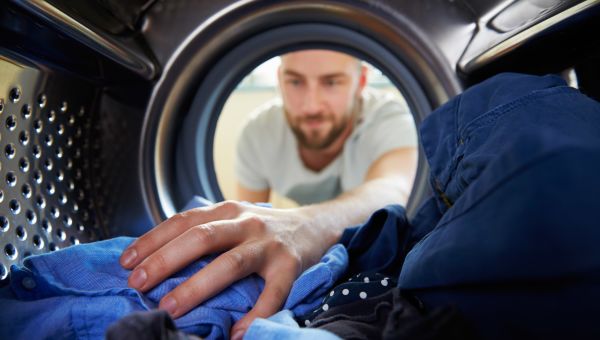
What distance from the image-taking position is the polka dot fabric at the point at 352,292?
481 mm

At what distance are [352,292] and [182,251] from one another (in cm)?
17

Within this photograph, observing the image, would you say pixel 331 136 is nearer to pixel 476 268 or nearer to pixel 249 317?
pixel 249 317

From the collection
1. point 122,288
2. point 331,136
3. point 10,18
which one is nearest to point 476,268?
point 122,288

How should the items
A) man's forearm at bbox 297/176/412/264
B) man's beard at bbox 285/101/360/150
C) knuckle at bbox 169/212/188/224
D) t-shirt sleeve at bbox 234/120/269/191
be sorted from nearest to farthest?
knuckle at bbox 169/212/188/224 < man's forearm at bbox 297/176/412/264 < man's beard at bbox 285/101/360/150 < t-shirt sleeve at bbox 234/120/269/191

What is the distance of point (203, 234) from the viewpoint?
0.54 meters

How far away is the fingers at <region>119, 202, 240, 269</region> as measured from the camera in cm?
53

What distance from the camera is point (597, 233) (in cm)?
28

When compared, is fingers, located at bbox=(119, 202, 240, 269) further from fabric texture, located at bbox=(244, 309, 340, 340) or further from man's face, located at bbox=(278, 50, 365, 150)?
man's face, located at bbox=(278, 50, 365, 150)

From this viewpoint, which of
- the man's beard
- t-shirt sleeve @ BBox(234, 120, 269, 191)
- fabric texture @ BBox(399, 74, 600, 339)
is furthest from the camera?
t-shirt sleeve @ BBox(234, 120, 269, 191)

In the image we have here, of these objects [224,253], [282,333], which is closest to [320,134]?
[224,253]

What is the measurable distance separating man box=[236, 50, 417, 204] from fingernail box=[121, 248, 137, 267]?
103cm

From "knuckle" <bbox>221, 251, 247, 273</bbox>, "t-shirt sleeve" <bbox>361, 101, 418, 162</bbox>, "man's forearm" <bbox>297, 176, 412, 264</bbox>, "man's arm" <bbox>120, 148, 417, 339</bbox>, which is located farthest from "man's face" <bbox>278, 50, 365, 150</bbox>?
"knuckle" <bbox>221, 251, 247, 273</bbox>

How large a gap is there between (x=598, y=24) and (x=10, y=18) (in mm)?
558

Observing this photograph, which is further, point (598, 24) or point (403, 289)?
point (598, 24)
